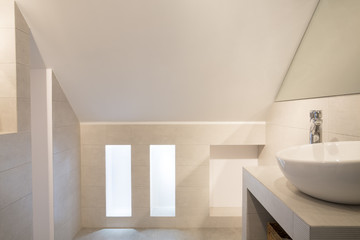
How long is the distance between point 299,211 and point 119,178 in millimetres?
2445

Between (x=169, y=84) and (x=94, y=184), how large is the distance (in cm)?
161

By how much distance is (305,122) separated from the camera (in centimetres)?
180

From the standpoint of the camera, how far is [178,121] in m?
2.71

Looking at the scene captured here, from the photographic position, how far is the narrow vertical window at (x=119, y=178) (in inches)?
113

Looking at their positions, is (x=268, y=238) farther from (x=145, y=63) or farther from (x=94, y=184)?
(x=94, y=184)

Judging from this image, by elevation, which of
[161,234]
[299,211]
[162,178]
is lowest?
[161,234]

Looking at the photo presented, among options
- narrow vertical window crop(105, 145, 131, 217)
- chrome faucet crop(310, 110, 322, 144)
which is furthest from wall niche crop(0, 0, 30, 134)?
chrome faucet crop(310, 110, 322, 144)

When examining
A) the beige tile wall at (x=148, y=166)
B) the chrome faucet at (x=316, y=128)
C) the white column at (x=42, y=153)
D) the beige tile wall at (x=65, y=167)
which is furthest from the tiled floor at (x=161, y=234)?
the chrome faucet at (x=316, y=128)

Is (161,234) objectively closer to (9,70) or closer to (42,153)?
(42,153)

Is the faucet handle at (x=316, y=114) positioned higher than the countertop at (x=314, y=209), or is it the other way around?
the faucet handle at (x=316, y=114)

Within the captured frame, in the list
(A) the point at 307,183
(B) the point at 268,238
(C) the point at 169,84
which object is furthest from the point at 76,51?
(B) the point at 268,238

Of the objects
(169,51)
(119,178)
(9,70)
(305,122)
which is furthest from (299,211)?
(119,178)

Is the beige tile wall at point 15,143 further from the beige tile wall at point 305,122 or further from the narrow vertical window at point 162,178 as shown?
the beige tile wall at point 305,122

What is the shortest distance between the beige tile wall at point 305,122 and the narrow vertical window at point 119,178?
1772 mm
